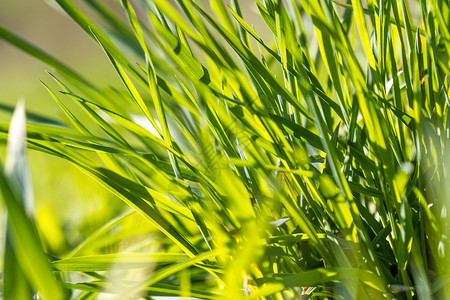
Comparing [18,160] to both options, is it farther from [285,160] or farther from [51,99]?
[51,99]

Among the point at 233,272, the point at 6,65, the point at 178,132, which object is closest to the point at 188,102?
the point at 178,132

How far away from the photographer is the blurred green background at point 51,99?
0.51m

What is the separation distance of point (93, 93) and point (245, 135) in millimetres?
127

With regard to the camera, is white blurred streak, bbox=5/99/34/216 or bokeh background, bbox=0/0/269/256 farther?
bokeh background, bbox=0/0/269/256

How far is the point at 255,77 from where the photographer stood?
26cm

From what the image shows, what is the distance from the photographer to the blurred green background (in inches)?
20.1

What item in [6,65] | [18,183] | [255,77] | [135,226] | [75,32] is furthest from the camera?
[75,32]

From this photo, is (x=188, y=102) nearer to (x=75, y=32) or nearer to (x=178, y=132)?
(x=178, y=132)

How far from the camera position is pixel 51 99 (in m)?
1.42

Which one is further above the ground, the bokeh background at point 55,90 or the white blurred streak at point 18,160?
the bokeh background at point 55,90

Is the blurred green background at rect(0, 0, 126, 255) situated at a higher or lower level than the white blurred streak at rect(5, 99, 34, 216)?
higher

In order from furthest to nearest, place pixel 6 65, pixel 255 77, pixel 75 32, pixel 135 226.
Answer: pixel 75 32 < pixel 6 65 < pixel 135 226 < pixel 255 77

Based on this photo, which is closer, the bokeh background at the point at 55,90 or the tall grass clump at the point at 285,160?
the tall grass clump at the point at 285,160

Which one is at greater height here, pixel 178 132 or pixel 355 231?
pixel 178 132
